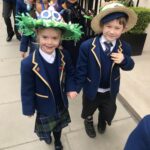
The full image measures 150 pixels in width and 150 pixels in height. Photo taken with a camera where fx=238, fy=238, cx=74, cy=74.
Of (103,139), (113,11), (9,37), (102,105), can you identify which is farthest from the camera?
(9,37)

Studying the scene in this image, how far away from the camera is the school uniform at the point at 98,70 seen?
6.45 ft

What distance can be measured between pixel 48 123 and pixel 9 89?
1372mm

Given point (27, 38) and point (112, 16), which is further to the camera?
point (27, 38)

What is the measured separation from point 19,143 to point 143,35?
8.15ft

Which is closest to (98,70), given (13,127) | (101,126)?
(101,126)

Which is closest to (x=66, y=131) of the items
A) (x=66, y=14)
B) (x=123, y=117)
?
(x=123, y=117)

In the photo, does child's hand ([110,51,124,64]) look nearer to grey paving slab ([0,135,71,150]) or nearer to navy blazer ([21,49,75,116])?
navy blazer ([21,49,75,116])

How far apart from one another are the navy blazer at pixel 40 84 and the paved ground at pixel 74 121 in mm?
616

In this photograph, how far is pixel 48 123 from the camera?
211 centimetres

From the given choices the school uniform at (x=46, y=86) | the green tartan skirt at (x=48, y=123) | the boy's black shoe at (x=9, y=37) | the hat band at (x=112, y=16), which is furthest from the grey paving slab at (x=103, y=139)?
the boy's black shoe at (x=9, y=37)

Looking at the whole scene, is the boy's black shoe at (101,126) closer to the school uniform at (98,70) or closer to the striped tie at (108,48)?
the school uniform at (98,70)

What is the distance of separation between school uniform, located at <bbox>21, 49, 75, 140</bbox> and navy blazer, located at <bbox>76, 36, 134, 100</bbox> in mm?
107

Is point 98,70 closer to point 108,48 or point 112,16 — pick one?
point 108,48

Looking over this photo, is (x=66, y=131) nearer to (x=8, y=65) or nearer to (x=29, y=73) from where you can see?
(x=29, y=73)
